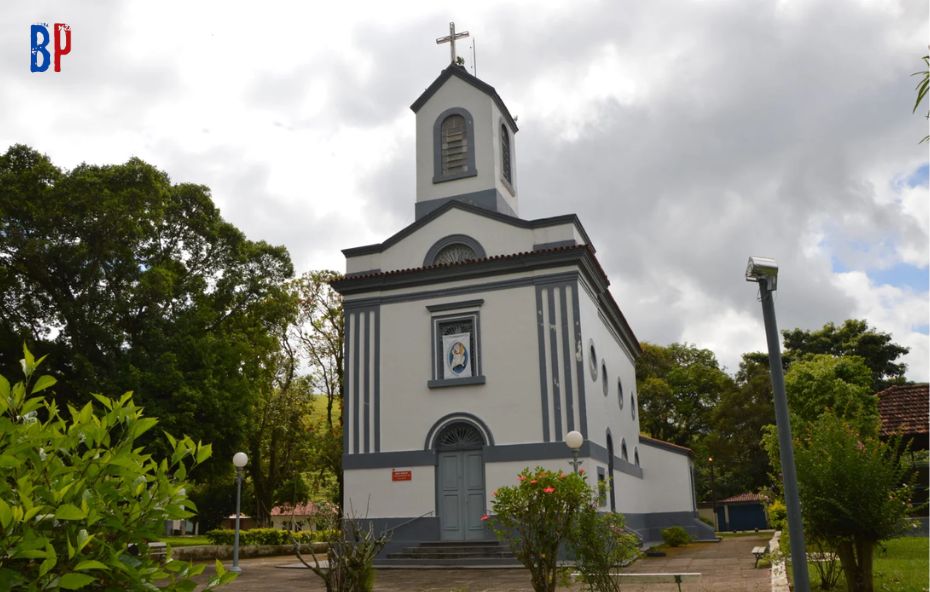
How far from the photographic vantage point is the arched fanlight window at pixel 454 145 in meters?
22.3

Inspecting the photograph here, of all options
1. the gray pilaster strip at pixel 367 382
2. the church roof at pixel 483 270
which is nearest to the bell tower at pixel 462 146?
the church roof at pixel 483 270

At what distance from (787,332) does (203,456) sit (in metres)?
44.1

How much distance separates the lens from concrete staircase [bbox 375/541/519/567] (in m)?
16.6

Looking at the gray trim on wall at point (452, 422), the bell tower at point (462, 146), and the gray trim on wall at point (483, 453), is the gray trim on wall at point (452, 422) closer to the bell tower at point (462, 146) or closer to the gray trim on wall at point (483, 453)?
the gray trim on wall at point (483, 453)

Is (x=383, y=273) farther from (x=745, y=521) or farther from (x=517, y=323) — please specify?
(x=745, y=521)

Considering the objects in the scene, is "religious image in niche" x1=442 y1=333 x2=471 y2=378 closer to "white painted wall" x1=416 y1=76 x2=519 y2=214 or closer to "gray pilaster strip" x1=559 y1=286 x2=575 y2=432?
"gray pilaster strip" x1=559 y1=286 x2=575 y2=432

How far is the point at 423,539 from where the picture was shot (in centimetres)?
1820

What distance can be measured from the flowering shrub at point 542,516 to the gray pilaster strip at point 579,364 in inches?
329

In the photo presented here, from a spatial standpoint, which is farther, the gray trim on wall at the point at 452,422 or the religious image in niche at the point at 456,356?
the religious image in niche at the point at 456,356

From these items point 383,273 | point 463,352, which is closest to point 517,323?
point 463,352

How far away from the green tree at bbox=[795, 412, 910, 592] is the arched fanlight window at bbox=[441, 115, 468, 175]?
587 inches

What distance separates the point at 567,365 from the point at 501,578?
18.6ft

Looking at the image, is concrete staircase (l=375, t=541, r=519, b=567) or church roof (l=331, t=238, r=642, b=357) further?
church roof (l=331, t=238, r=642, b=357)

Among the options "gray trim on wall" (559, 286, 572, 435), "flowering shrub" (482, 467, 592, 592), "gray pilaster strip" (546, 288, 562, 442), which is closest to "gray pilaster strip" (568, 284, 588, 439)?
"gray trim on wall" (559, 286, 572, 435)
